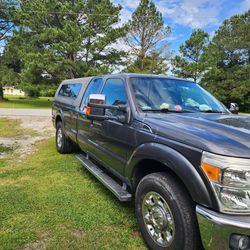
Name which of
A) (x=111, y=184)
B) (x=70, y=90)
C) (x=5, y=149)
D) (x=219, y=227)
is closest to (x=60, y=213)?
(x=111, y=184)

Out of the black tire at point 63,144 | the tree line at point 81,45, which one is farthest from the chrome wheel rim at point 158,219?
the tree line at point 81,45

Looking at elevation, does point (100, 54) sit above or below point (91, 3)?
below

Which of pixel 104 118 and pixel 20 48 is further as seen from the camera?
pixel 20 48

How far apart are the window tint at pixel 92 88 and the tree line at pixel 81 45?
1773cm

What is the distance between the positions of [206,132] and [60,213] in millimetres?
2286

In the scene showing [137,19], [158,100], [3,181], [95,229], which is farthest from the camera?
[137,19]

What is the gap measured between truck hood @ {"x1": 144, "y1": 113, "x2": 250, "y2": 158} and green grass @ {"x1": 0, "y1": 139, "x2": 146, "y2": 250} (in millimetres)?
1333

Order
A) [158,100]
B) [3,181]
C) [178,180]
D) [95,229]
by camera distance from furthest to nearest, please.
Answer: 1. [3,181]
2. [158,100]
3. [95,229]
4. [178,180]

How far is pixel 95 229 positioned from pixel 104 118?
1.37 metres

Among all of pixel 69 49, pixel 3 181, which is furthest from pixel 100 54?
pixel 3 181

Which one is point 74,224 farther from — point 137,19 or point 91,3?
point 137,19

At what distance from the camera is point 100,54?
2508 cm

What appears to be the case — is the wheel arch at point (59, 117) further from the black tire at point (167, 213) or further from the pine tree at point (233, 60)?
the pine tree at point (233, 60)

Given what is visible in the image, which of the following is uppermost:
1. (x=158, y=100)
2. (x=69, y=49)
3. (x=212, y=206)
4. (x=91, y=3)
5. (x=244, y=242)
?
(x=91, y=3)
